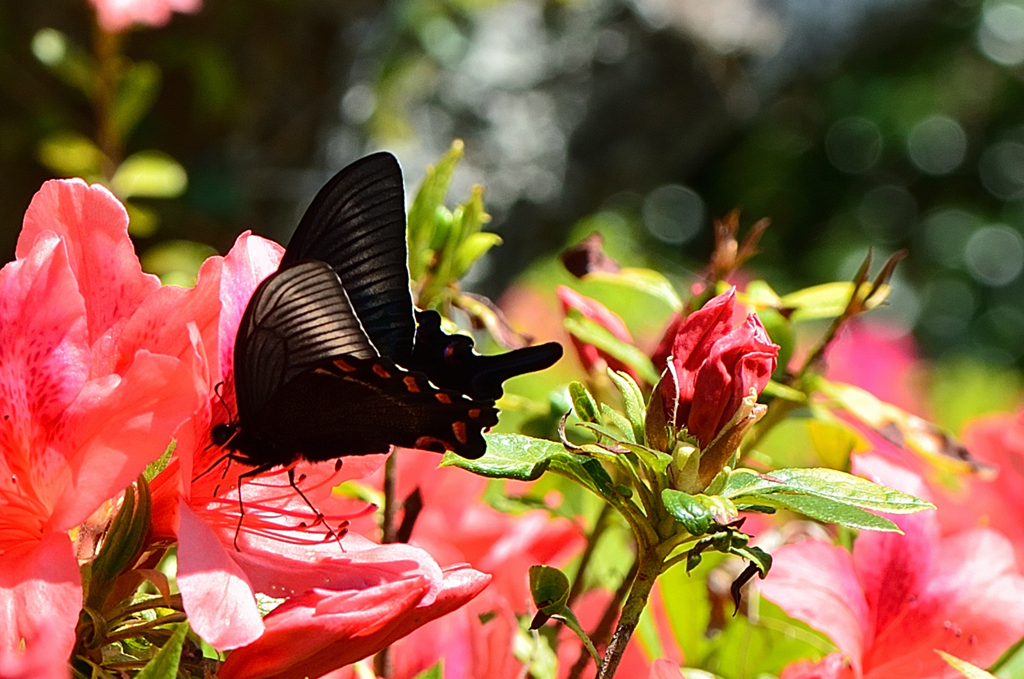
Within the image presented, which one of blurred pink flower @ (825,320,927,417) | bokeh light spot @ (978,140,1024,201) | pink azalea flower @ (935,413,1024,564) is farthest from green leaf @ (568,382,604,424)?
bokeh light spot @ (978,140,1024,201)

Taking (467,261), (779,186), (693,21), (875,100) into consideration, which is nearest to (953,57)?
(875,100)

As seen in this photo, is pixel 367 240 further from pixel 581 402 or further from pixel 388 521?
pixel 388 521

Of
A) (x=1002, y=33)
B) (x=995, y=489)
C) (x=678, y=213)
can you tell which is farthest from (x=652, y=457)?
(x=1002, y=33)

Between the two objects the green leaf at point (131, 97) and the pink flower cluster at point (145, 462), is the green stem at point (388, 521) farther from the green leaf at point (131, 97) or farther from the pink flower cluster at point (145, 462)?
the green leaf at point (131, 97)

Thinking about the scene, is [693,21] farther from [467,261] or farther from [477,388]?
[477,388]

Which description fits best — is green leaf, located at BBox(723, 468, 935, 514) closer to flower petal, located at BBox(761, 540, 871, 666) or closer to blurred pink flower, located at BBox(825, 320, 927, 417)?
flower petal, located at BBox(761, 540, 871, 666)

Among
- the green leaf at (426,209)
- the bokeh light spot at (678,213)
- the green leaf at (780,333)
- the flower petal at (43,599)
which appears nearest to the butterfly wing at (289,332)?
the flower petal at (43,599)
